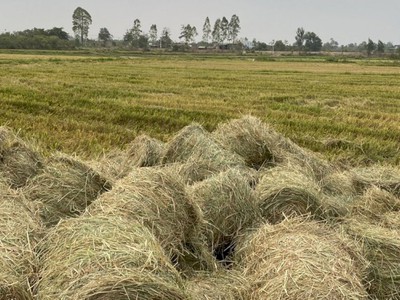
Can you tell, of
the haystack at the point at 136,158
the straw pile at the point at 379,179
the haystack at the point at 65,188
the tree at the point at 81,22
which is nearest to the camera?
the haystack at the point at 65,188

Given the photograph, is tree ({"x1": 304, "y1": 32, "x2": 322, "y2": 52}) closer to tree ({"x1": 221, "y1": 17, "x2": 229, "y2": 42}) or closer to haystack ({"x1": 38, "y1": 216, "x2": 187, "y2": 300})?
tree ({"x1": 221, "y1": 17, "x2": 229, "y2": 42})

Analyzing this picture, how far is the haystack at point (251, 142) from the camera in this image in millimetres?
6617

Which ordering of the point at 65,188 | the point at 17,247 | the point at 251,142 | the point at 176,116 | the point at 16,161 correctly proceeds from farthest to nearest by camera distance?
the point at 176,116 < the point at 251,142 < the point at 16,161 < the point at 65,188 < the point at 17,247

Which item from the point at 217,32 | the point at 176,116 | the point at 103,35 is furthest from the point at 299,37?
the point at 176,116

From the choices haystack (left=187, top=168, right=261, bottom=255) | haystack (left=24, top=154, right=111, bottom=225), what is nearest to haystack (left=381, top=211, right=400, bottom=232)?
haystack (left=187, top=168, right=261, bottom=255)

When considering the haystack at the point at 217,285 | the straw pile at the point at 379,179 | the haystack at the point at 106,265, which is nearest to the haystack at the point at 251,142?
the straw pile at the point at 379,179

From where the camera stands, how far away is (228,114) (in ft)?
46.9

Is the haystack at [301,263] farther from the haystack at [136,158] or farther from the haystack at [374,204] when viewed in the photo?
the haystack at [136,158]

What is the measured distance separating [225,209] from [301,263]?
1.42 metres

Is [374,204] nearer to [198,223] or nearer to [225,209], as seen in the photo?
[225,209]

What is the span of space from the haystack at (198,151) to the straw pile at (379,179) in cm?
150

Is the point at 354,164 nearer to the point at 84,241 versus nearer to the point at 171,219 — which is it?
the point at 171,219

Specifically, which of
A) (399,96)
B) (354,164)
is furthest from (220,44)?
(354,164)

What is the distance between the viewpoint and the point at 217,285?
3.63 m
